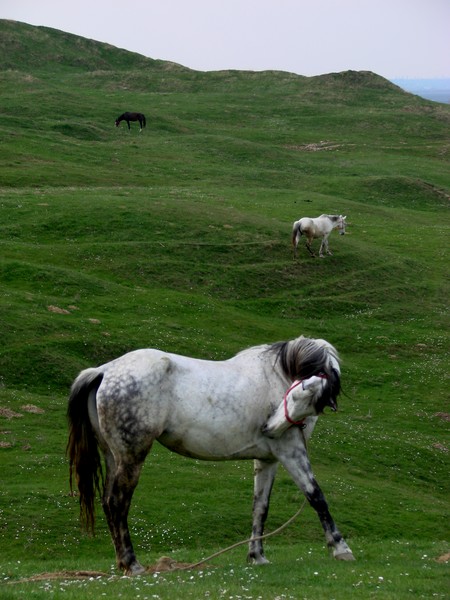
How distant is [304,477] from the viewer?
15734 millimetres

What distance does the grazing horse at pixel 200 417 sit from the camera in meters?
15.3

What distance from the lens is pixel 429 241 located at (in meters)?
65.9

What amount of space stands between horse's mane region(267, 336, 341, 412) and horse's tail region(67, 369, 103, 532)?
3327mm

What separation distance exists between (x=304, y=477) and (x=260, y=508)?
113 centimetres

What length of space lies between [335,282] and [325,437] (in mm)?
22714

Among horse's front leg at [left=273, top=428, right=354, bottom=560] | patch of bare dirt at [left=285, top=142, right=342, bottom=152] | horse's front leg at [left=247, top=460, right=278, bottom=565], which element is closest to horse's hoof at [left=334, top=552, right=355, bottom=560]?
horse's front leg at [left=273, top=428, right=354, bottom=560]

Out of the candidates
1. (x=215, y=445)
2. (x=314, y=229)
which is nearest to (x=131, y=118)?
(x=314, y=229)

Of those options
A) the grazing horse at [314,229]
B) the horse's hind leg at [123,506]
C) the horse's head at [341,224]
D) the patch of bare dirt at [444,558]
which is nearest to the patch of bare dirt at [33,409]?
the horse's hind leg at [123,506]

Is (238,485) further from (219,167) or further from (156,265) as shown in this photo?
(219,167)

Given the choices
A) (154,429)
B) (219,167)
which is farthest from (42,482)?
(219,167)

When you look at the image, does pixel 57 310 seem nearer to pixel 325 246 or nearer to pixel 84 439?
pixel 325 246

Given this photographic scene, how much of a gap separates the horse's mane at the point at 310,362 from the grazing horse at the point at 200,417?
0.7 inches

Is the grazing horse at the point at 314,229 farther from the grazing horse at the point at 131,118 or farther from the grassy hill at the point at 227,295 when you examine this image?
the grazing horse at the point at 131,118

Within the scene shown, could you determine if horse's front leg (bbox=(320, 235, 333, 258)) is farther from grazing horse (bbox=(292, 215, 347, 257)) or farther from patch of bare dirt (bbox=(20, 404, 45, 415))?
patch of bare dirt (bbox=(20, 404, 45, 415))
